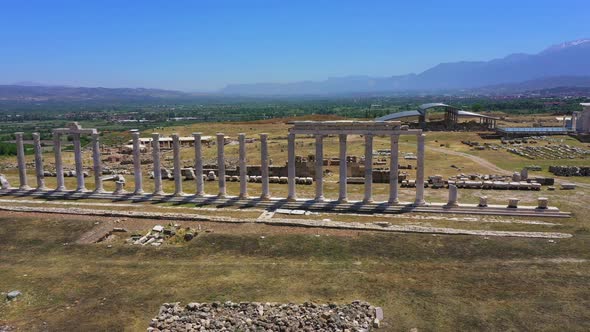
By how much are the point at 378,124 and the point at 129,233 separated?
50.5 feet

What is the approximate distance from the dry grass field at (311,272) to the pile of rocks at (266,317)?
2.60 ft

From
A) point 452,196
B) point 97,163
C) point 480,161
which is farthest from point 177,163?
point 480,161

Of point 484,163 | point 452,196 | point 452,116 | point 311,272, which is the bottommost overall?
point 311,272

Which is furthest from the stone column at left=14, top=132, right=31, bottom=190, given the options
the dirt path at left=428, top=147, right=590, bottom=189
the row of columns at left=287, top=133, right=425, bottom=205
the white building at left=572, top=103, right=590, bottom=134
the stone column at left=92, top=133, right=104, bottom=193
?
the white building at left=572, top=103, right=590, bottom=134

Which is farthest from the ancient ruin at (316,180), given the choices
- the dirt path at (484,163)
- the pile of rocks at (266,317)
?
the pile of rocks at (266,317)

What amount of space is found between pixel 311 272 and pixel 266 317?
4.44 m

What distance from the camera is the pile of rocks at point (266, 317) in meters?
13.9

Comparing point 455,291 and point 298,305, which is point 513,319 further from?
point 298,305

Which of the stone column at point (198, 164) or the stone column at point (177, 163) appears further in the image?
the stone column at point (177, 163)

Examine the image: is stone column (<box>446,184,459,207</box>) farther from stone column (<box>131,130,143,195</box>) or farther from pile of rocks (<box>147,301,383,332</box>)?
stone column (<box>131,130,143,195</box>)

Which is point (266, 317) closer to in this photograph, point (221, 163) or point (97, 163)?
point (221, 163)

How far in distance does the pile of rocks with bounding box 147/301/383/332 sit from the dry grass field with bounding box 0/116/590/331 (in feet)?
2.60

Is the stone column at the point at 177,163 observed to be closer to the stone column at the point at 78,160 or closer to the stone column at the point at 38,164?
the stone column at the point at 78,160

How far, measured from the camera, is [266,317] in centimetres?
1431
